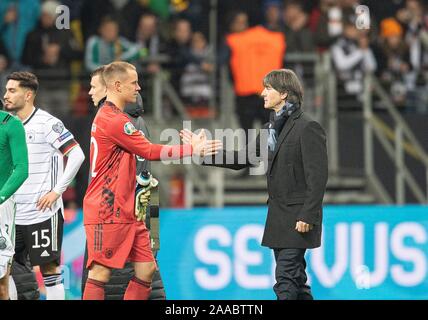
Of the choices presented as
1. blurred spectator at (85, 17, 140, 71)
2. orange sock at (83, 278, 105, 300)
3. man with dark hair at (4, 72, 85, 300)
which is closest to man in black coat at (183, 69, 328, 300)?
orange sock at (83, 278, 105, 300)

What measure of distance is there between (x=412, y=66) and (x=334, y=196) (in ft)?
7.40

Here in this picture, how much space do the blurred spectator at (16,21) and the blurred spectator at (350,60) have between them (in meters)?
3.95

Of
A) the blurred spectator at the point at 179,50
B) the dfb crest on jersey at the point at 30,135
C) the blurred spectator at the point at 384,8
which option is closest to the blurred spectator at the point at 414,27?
the blurred spectator at the point at 384,8

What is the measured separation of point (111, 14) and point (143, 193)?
301 inches

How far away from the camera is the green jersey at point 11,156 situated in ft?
31.2

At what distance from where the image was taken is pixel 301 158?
9859 mm

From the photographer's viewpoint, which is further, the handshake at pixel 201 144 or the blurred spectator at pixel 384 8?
the blurred spectator at pixel 384 8

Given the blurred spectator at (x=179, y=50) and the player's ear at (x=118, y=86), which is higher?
the blurred spectator at (x=179, y=50)

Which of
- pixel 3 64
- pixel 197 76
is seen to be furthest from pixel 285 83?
pixel 3 64

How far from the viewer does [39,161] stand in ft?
34.8

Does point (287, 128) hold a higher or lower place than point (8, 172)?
higher

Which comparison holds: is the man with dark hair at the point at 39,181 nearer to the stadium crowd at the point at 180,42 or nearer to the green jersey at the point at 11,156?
the green jersey at the point at 11,156

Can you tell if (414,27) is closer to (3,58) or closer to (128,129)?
(3,58)

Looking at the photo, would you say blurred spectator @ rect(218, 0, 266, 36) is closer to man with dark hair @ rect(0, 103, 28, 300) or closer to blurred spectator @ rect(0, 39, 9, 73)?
blurred spectator @ rect(0, 39, 9, 73)
